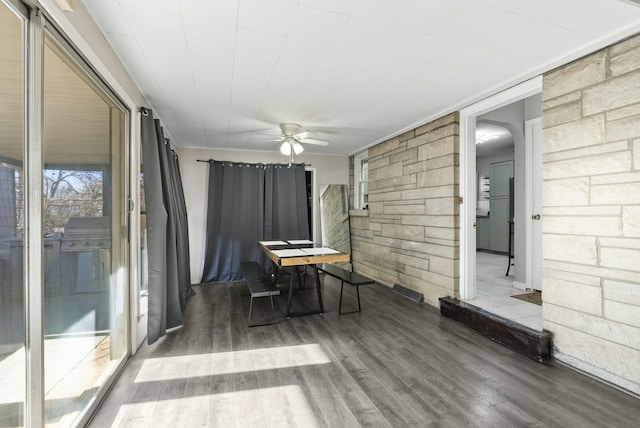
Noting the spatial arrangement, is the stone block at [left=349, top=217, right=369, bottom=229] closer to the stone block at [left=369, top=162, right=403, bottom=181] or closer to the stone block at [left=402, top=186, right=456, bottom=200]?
the stone block at [left=369, top=162, right=403, bottom=181]

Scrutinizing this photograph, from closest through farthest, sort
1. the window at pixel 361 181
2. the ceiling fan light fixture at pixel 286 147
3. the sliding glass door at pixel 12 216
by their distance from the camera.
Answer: the sliding glass door at pixel 12 216 < the ceiling fan light fixture at pixel 286 147 < the window at pixel 361 181

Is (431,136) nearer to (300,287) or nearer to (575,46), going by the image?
(575,46)

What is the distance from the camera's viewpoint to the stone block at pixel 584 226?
76.4 inches

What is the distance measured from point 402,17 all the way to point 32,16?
5.70 feet

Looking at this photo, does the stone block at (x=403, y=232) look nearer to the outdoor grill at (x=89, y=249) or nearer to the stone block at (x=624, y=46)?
the stone block at (x=624, y=46)

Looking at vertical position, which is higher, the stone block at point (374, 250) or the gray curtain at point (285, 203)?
the gray curtain at point (285, 203)

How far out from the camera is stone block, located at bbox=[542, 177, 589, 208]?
2104 mm

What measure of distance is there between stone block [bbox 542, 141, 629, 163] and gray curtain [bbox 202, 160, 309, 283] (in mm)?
3691

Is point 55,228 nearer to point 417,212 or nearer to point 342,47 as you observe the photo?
point 342,47

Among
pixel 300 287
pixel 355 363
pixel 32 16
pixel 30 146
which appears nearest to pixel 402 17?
pixel 32 16

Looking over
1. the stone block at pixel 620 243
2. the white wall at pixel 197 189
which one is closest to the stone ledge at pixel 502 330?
the stone block at pixel 620 243

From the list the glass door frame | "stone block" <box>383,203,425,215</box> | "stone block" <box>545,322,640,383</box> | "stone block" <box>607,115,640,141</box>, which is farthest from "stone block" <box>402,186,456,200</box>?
the glass door frame

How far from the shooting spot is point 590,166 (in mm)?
2066

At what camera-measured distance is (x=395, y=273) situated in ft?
14.1
